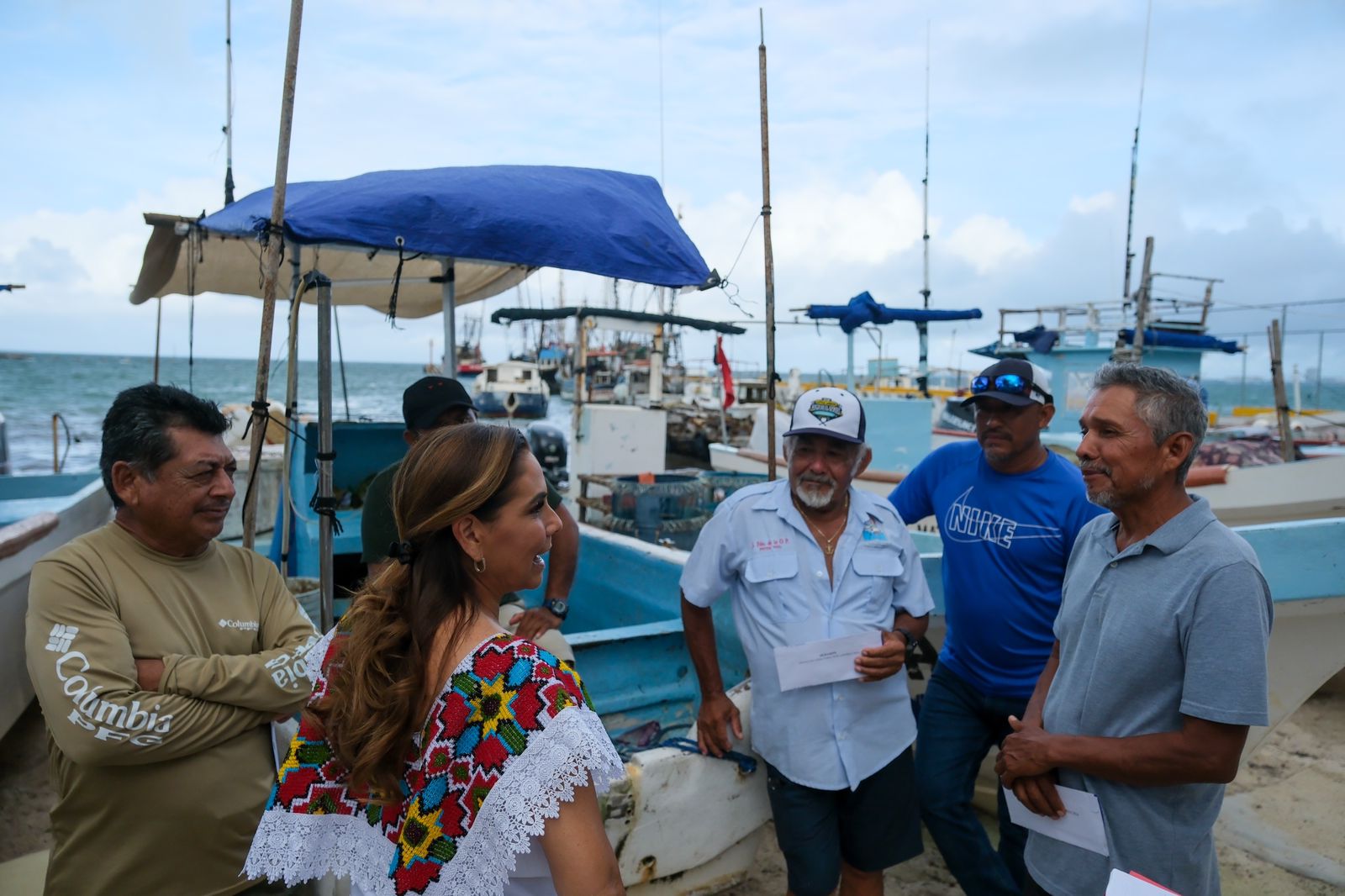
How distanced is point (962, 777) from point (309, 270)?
435cm

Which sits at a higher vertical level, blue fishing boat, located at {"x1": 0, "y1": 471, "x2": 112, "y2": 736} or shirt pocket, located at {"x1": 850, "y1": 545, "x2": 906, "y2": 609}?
shirt pocket, located at {"x1": 850, "y1": 545, "x2": 906, "y2": 609}

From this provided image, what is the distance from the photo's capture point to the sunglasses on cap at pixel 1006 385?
284cm

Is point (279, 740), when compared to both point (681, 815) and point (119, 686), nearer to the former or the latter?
point (119, 686)

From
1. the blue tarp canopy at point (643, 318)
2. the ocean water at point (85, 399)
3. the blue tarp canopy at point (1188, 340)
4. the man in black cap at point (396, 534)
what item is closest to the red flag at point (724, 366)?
the blue tarp canopy at point (643, 318)

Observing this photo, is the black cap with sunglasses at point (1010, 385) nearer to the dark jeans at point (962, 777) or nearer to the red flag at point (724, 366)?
the dark jeans at point (962, 777)

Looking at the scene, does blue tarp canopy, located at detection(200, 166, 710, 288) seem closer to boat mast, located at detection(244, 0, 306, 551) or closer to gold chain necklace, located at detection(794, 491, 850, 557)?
boat mast, located at detection(244, 0, 306, 551)

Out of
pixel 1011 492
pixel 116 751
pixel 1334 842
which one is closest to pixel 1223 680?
pixel 1011 492

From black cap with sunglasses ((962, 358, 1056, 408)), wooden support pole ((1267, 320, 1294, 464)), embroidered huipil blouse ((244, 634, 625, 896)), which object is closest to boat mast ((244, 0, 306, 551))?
embroidered huipil blouse ((244, 634, 625, 896))

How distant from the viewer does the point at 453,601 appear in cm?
142

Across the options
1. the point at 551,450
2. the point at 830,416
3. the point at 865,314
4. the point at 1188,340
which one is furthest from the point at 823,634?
the point at 1188,340

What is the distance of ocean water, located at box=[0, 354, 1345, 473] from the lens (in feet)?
63.7

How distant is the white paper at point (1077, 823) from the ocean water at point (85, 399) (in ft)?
11.8

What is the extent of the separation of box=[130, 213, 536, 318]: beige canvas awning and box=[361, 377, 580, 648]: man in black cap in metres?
1.26

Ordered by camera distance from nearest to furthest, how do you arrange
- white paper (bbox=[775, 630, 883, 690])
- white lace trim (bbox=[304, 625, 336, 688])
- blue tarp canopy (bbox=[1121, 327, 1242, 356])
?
1. white lace trim (bbox=[304, 625, 336, 688])
2. white paper (bbox=[775, 630, 883, 690])
3. blue tarp canopy (bbox=[1121, 327, 1242, 356])
